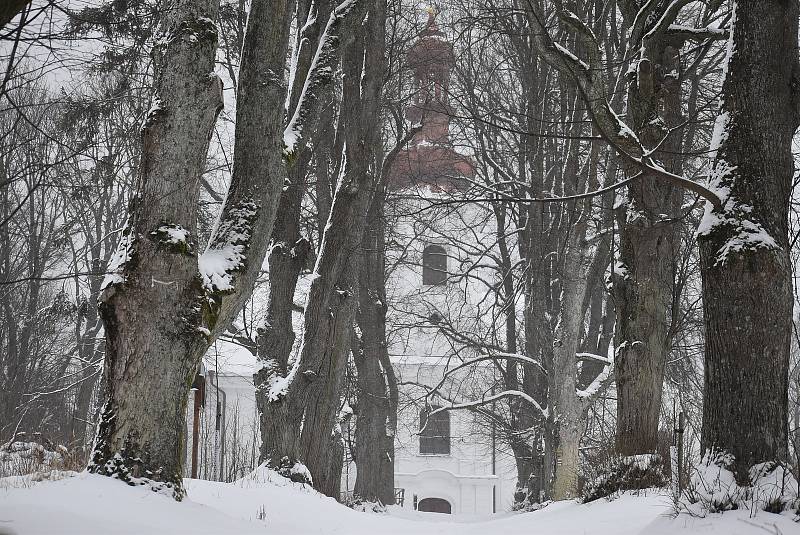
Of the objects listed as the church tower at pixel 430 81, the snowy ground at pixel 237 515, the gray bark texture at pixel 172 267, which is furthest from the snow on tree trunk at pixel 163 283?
the church tower at pixel 430 81

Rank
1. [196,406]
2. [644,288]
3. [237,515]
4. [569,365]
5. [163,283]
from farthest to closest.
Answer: [569,365] → [196,406] → [644,288] → [237,515] → [163,283]

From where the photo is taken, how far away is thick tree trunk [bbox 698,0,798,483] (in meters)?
5.57

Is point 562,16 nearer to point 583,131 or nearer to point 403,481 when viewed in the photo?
point 583,131

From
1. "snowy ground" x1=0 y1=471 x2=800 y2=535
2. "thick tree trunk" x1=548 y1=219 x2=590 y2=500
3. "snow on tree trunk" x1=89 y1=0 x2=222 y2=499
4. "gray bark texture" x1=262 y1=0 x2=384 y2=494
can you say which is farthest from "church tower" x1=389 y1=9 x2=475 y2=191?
"snow on tree trunk" x1=89 y1=0 x2=222 y2=499

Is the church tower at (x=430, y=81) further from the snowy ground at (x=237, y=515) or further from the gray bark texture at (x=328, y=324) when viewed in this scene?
the snowy ground at (x=237, y=515)

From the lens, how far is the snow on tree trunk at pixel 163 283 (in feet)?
17.9

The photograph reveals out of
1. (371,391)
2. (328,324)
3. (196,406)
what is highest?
(328,324)

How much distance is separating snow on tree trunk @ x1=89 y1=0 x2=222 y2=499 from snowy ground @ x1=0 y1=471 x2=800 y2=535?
0.35 metres

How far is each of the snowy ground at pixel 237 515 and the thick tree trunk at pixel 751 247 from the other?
0.80m

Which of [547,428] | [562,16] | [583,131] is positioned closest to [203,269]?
[562,16]

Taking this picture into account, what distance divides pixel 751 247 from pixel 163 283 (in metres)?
4.20

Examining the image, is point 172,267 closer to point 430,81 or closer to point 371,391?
point 371,391

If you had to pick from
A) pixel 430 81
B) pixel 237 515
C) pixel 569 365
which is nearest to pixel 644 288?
pixel 569 365

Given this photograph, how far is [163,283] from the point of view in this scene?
18.6 feet
